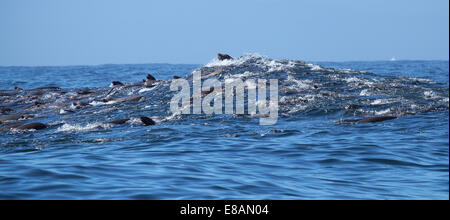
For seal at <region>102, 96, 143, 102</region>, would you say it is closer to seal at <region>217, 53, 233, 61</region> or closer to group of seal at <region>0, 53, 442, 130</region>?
group of seal at <region>0, 53, 442, 130</region>

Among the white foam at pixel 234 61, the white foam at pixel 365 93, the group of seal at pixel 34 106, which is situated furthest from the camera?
the white foam at pixel 234 61

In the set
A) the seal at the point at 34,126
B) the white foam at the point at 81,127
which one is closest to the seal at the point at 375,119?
the white foam at the point at 81,127

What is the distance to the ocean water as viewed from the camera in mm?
8469

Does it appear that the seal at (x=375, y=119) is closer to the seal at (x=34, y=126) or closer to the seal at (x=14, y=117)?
the seal at (x=34, y=126)

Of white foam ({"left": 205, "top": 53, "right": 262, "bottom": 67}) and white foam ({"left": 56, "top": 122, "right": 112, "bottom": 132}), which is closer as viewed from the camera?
white foam ({"left": 56, "top": 122, "right": 112, "bottom": 132})

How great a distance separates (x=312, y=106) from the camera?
58.3 feet

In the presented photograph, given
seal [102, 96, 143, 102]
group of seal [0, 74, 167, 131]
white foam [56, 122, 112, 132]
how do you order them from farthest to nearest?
seal [102, 96, 143, 102] → group of seal [0, 74, 167, 131] → white foam [56, 122, 112, 132]

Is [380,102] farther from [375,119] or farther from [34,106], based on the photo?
[34,106]

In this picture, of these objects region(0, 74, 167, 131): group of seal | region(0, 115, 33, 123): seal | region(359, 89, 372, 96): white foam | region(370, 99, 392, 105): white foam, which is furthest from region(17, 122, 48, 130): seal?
region(359, 89, 372, 96): white foam

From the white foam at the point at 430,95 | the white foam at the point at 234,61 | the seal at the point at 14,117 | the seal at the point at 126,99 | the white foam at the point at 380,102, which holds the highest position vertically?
the white foam at the point at 234,61

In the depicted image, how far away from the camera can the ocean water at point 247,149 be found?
8469mm

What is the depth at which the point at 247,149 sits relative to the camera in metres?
11.9
